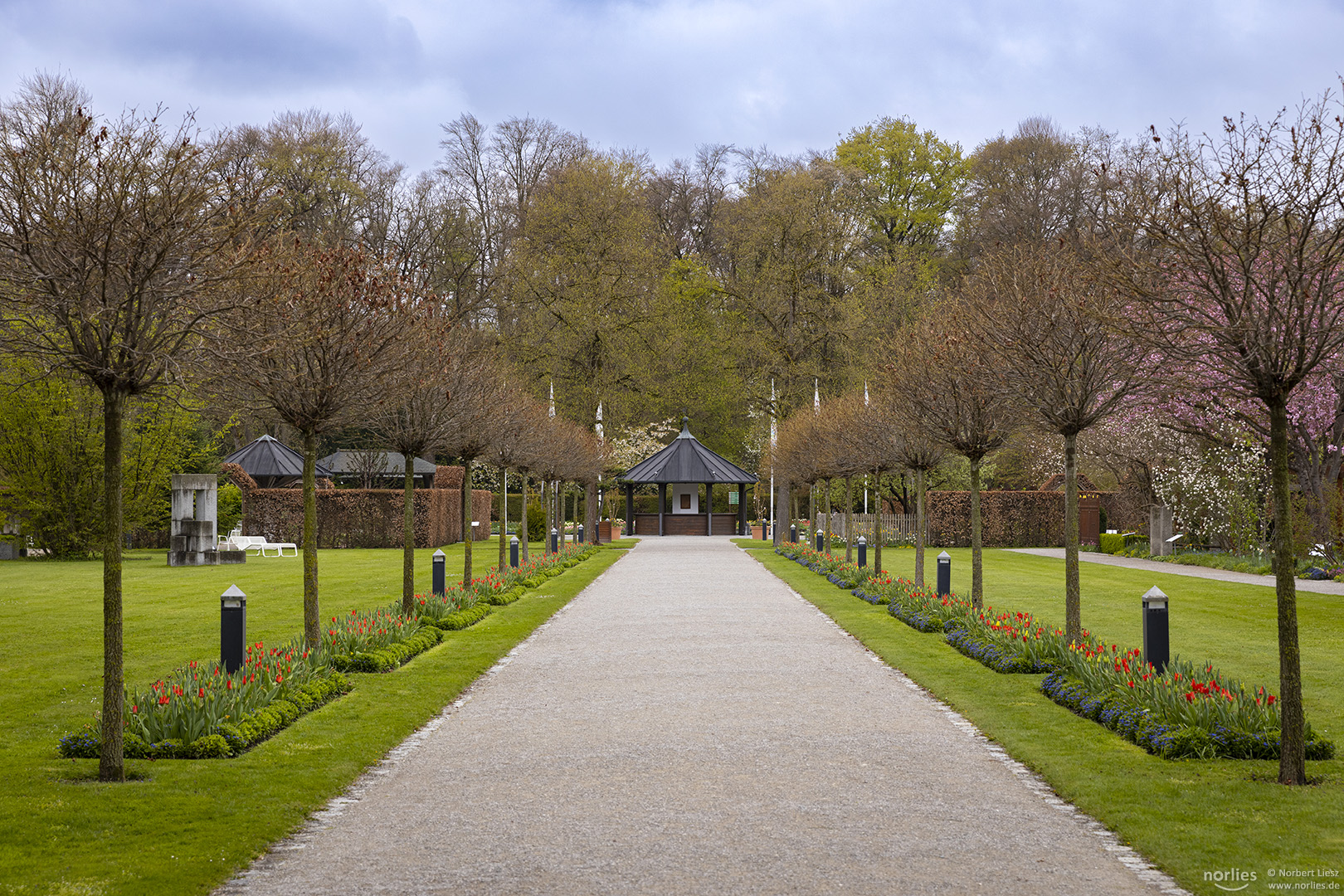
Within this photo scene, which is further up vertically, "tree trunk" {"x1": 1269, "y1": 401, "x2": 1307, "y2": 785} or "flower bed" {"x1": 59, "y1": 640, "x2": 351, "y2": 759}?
"tree trunk" {"x1": 1269, "y1": 401, "x2": 1307, "y2": 785}

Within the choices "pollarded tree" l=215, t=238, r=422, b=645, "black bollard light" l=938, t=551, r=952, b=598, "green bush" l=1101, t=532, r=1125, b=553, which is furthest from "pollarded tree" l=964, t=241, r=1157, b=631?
"green bush" l=1101, t=532, r=1125, b=553

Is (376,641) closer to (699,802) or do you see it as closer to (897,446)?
(699,802)

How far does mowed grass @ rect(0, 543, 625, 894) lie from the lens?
18.4 ft

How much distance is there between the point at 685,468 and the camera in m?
48.4

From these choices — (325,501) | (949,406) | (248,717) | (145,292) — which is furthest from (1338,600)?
(325,501)

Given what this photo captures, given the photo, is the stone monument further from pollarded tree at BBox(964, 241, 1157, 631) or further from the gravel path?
pollarded tree at BBox(964, 241, 1157, 631)

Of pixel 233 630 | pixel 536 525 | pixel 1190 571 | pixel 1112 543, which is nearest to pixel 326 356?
pixel 233 630

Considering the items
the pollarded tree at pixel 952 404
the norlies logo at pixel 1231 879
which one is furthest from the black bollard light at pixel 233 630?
the pollarded tree at pixel 952 404

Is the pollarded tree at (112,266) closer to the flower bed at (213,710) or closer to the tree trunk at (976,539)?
the flower bed at (213,710)

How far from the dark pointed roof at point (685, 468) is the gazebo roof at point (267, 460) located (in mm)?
13265

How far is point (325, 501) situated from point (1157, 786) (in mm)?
33232

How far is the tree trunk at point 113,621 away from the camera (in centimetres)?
707

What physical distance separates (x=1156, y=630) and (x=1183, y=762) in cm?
207

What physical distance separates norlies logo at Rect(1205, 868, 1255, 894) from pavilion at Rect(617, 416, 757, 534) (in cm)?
4156
